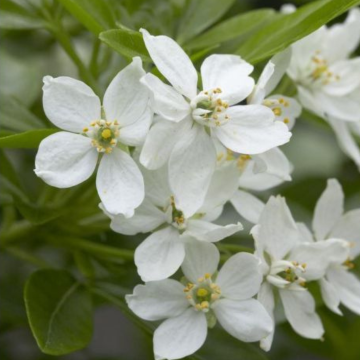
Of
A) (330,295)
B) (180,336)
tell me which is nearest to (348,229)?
(330,295)

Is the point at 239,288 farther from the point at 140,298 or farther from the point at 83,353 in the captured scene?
Answer: the point at 83,353

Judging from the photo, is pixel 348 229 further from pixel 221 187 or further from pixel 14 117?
pixel 14 117

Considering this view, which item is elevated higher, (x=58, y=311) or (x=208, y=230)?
(x=208, y=230)

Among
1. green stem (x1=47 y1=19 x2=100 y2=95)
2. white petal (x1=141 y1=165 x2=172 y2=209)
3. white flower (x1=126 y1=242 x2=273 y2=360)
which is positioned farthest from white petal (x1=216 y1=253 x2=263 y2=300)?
green stem (x1=47 y1=19 x2=100 y2=95)

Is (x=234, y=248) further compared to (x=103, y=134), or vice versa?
(x=234, y=248)

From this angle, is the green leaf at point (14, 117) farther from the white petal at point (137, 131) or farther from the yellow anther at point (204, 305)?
the yellow anther at point (204, 305)

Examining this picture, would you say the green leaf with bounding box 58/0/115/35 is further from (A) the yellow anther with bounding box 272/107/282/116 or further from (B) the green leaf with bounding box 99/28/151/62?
(A) the yellow anther with bounding box 272/107/282/116

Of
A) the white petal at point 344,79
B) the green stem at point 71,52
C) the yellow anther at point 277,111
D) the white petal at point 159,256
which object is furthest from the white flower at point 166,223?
the white petal at point 344,79
